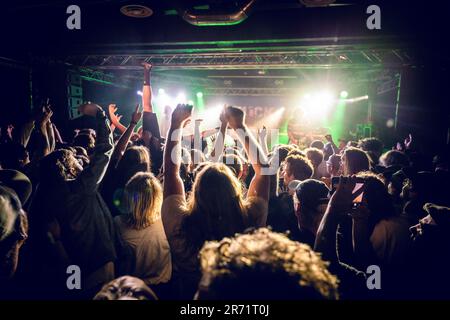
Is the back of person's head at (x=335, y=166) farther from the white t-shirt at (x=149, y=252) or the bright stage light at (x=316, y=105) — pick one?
the bright stage light at (x=316, y=105)

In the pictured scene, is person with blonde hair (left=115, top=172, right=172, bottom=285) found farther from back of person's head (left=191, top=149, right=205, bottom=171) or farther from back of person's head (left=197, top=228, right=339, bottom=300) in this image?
back of person's head (left=191, top=149, right=205, bottom=171)

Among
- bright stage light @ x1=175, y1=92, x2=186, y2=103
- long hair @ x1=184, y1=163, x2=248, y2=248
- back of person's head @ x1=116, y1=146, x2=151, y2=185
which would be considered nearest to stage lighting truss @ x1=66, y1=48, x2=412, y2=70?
back of person's head @ x1=116, y1=146, x2=151, y2=185

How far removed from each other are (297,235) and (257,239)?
138 cm

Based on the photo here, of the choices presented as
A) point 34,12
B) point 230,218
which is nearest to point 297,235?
point 230,218

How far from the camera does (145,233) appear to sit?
2078 millimetres

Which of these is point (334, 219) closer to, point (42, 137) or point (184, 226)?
point (184, 226)

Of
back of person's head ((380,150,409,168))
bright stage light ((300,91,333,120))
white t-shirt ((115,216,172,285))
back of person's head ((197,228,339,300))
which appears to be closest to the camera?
back of person's head ((197,228,339,300))

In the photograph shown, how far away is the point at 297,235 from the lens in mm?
2260

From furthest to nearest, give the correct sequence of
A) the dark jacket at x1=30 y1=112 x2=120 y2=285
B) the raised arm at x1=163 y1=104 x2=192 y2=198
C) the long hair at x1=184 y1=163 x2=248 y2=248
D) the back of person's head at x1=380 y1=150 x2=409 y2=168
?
the back of person's head at x1=380 y1=150 x2=409 y2=168, the dark jacket at x1=30 y1=112 x2=120 y2=285, the raised arm at x1=163 y1=104 x2=192 y2=198, the long hair at x1=184 y1=163 x2=248 y2=248

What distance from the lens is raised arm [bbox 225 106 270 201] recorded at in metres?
1.84

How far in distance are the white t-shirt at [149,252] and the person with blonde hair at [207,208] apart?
0.96 ft

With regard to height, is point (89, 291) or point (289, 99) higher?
point (289, 99)
